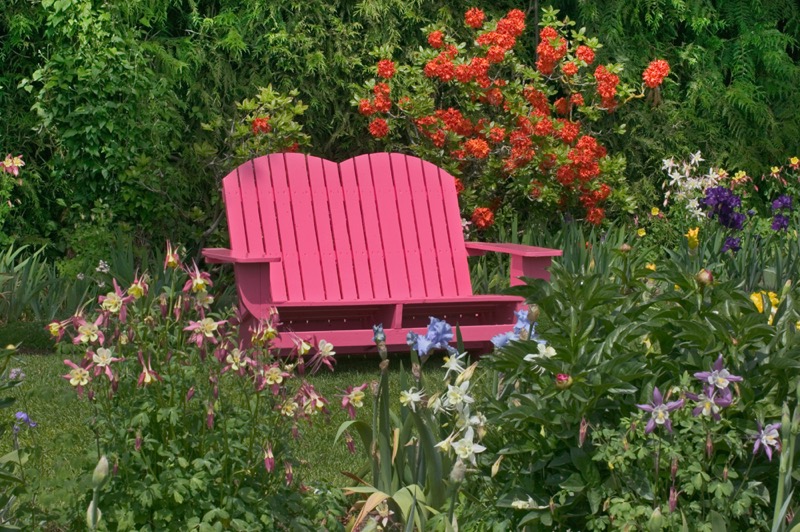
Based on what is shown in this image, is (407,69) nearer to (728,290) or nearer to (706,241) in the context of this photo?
(706,241)

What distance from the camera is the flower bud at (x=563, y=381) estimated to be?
226 cm

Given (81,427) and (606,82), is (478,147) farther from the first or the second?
(81,427)

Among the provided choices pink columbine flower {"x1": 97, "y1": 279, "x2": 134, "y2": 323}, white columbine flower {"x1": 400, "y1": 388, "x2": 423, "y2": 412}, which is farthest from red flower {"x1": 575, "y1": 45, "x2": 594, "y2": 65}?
pink columbine flower {"x1": 97, "y1": 279, "x2": 134, "y2": 323}

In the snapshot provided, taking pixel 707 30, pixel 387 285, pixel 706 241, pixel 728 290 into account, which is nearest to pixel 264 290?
pixel 387 285

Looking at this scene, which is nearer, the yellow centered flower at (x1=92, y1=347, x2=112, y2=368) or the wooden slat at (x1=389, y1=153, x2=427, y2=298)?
the yellow centered flower at (x1=92, y1=347, x2=112, y2=368)

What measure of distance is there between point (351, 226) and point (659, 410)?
3.21 metres

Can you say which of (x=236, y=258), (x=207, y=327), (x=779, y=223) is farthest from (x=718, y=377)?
(x=779, y=223)

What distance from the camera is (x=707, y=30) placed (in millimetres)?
7387

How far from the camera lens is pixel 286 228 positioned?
202 inches

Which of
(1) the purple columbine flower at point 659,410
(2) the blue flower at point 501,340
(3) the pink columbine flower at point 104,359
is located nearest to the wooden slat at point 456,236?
(2) the blue flower at point 501,340

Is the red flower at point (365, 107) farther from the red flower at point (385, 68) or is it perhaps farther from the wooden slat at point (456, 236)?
the wooden slat at point (456, 236)

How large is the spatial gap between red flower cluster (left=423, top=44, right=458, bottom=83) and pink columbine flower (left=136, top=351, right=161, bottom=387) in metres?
4.31

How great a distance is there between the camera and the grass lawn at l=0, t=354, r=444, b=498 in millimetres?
2473

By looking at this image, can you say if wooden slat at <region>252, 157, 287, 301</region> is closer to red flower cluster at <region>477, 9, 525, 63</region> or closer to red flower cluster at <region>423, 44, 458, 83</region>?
red flower cluster at <region>423, 44, 458, 83</region>
